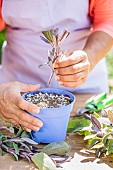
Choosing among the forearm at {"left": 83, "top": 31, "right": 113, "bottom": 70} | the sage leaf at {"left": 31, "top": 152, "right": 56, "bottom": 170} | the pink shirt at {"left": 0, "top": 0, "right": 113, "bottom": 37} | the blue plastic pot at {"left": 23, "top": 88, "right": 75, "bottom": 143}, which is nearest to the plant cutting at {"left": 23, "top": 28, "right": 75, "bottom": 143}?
the blue plastic pot at {"left": 23, "top": 88, "right": 75, "bottom": 143}

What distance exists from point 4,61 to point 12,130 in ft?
1.91

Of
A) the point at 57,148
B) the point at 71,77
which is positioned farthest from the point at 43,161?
the point at 71,77

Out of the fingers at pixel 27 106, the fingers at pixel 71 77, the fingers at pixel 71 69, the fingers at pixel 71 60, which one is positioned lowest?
the fingers at pixel 27 106

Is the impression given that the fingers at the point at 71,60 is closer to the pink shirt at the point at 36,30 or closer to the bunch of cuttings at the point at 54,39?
the bunch of cuttings at the point at 54,39

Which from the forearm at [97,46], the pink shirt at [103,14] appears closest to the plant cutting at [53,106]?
the forearm at [97,46]

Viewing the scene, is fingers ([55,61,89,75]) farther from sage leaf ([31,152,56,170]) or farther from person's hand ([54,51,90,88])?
sage leaf ([31,152,56,170])

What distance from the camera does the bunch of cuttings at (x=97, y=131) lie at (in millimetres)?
1413

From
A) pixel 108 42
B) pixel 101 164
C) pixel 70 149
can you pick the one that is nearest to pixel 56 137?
pixel 70 149

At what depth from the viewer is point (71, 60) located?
60.8 inches

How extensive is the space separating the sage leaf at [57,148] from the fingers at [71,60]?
0.24 meters

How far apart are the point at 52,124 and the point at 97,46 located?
45 cm

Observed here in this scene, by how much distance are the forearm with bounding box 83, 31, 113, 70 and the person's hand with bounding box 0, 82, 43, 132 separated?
0.31 meters

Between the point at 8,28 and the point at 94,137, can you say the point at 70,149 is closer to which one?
the point at 94,137

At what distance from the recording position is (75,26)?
188 cm
